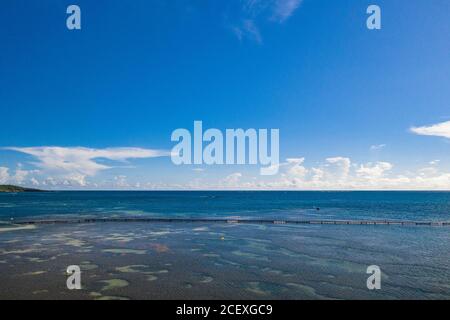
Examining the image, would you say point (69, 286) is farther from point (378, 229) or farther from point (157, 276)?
point (378, 229)

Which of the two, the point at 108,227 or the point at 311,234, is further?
the point at 108,227

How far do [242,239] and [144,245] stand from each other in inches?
596

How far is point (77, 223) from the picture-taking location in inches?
2670

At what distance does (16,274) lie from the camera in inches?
1128

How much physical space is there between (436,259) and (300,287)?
2103 centimetres

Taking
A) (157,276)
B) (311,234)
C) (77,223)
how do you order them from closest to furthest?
(157,276), (311,234), (77,223)

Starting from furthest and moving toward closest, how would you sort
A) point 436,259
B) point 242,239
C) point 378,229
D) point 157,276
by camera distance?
point 378,229 < point 242,239 < point 436,259 < point 157,276

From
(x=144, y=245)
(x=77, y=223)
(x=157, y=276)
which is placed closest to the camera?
(x=157, y=276)
